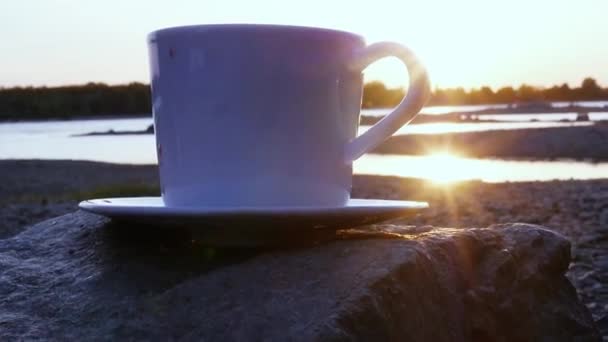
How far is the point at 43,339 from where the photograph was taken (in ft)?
3.44

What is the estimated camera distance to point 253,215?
3.22ft

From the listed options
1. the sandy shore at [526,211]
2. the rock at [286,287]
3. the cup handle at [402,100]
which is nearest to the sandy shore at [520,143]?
the sandy shore at [526,211]

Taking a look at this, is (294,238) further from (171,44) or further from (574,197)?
(574,197)

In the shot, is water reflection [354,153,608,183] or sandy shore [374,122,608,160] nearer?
water reflection [354,153,608,183]

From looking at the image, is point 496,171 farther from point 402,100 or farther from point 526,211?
point 402,100

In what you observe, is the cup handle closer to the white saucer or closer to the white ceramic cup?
the white ceramic cup

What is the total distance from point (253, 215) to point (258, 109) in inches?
7.3

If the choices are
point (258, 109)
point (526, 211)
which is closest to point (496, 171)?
point (526, 211)

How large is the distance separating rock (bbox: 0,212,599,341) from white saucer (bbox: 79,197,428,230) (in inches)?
3.0

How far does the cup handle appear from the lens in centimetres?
113

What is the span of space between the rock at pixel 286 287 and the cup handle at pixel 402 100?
171 mm

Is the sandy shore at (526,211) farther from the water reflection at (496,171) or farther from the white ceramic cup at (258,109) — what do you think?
the water reflection at (496,171)

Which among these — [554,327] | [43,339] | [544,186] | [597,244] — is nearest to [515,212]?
[597,244]

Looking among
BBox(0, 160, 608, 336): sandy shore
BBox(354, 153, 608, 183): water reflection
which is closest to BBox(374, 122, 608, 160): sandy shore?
BBox(354, 153, 608, 183): water reflection
